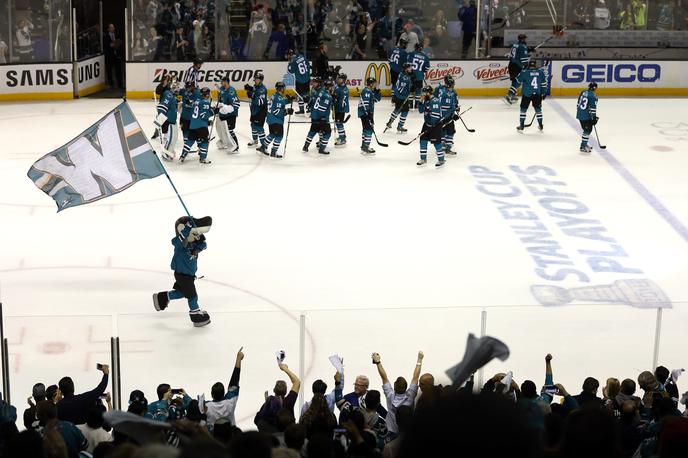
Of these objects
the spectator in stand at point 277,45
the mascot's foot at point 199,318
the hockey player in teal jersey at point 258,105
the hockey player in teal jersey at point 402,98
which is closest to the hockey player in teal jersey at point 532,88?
the hockey player in teal jersey at point 402,98

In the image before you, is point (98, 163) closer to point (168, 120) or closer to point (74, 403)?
point (74, 403)

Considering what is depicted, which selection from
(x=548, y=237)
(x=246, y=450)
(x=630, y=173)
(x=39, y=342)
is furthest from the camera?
(x=630, y=173)

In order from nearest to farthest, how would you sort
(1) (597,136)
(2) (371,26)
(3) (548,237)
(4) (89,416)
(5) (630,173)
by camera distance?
(4) (89,416)
(3) (548,237)
(5) (630,173)
(1) (597,136)
(2) (371,26)

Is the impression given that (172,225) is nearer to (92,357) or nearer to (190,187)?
(190,187)

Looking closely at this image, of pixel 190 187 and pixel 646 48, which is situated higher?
pixel 646 48

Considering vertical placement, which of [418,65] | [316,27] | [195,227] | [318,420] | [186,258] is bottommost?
[186,258]

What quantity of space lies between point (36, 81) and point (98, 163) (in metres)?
10.8

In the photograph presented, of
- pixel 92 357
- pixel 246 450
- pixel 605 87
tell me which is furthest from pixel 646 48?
pixel 246 450

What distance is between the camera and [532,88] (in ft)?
59.0

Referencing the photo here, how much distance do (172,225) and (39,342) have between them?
554 cm

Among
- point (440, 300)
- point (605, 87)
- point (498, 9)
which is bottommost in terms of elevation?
point (440, 300)

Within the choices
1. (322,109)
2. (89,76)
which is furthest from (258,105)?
(89,76)

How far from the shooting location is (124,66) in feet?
71.5

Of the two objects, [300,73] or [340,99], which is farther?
[300,73]
